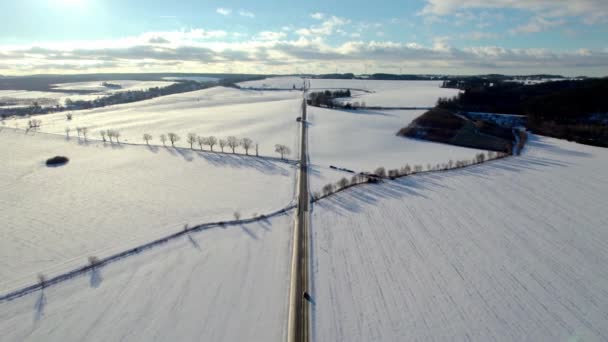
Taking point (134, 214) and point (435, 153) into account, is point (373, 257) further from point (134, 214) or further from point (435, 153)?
point (435, 153)

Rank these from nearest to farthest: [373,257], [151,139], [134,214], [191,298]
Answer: [191,298] → [373,257] → [134,214] → [151,139]

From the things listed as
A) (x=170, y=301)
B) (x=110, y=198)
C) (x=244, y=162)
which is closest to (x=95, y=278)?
(x=170, y=301)

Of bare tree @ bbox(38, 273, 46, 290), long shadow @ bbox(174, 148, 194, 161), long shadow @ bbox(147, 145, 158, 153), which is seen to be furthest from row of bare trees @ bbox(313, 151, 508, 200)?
long shadow @ bbox(147, 145, 158, 153)

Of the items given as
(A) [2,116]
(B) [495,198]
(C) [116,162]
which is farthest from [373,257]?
(A) [2,116]

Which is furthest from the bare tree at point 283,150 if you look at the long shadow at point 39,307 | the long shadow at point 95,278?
the long shadow at point 39,307

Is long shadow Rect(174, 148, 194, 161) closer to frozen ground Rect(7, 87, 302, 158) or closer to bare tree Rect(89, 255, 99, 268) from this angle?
frozen ground Rect(7, 87, 302, 158)

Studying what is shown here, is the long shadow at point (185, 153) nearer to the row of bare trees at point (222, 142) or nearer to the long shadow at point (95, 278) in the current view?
the row of bare trees at point (222, 142)
